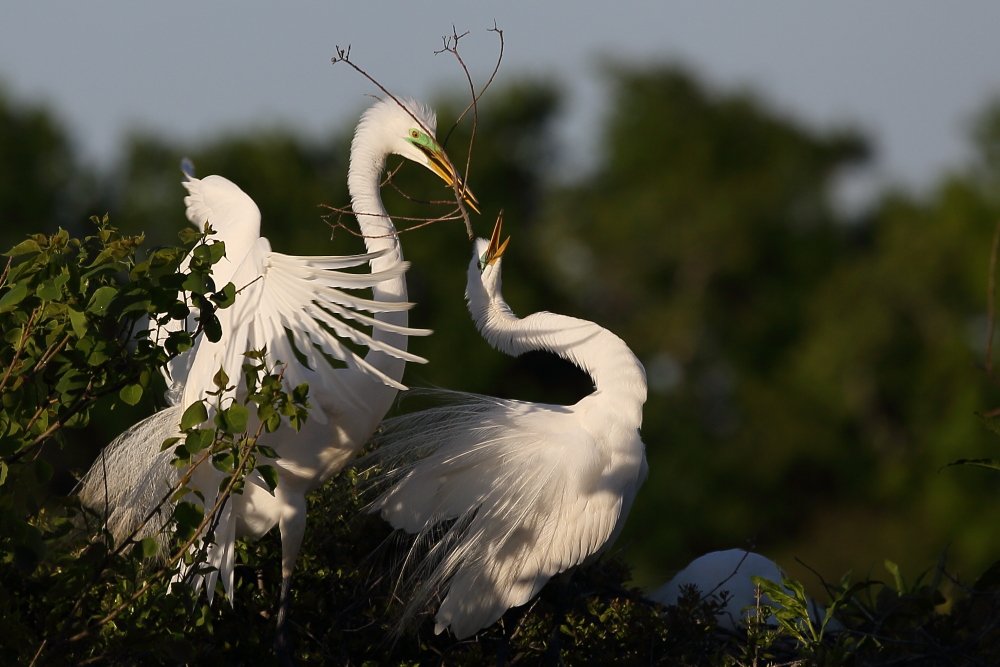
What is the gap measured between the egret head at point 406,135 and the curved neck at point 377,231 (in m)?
0.03

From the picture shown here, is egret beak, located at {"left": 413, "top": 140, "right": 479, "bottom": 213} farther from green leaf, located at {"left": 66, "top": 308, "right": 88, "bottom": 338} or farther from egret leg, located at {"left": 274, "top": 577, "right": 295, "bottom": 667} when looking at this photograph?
green leaf, located at {"left": 66, "top": 308, "right": 88, "bottom": 338}

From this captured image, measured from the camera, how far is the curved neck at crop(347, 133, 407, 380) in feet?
10.1

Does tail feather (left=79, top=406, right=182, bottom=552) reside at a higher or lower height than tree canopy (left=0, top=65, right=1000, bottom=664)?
higher

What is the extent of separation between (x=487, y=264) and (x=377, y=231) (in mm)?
522

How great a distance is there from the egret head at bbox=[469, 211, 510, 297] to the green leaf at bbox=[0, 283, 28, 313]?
1829 millimetres

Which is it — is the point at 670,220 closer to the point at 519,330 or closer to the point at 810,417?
the point at 810,417

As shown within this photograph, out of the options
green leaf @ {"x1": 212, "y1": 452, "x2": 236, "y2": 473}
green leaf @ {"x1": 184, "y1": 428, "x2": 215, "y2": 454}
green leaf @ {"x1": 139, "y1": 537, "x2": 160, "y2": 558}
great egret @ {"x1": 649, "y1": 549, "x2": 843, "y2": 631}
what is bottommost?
great egret @ {"x1": 649, "y1": 549, "x2": 843, "y2": 631}

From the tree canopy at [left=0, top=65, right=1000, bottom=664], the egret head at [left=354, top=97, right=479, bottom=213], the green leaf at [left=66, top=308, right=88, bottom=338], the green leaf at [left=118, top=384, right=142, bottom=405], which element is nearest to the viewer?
the green leaf at [left=66, top=308, right=88, bottom=338]

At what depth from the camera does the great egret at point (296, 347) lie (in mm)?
2545

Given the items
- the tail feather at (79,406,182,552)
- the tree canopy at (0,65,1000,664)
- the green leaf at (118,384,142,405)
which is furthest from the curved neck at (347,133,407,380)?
the tree canopy at (0,65,1000,664)

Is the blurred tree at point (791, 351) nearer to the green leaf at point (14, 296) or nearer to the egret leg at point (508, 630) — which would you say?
the egret leg at point (508, 630)

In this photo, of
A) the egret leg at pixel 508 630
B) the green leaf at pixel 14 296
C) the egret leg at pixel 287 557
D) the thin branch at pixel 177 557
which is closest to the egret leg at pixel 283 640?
the egret leg at pixel 287 557

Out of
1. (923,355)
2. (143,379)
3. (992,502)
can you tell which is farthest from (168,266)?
(923,355)

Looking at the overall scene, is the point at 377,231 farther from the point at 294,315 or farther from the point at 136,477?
the point at 136,477
